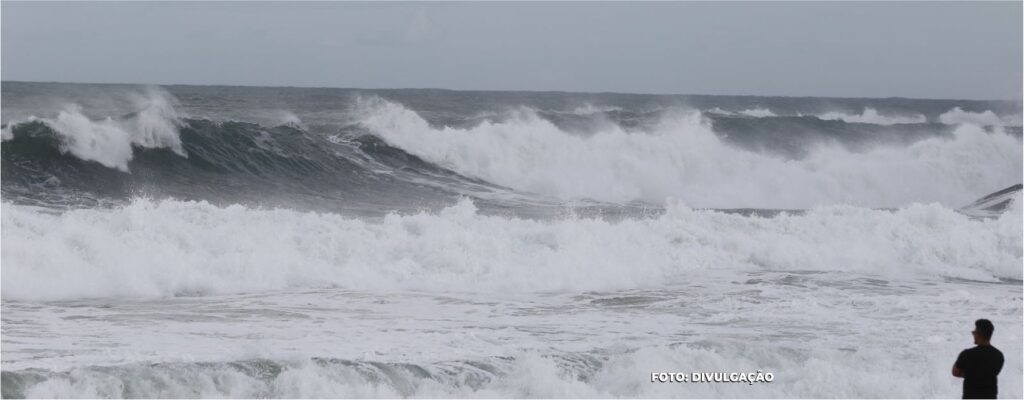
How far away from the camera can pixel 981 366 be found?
6078mm

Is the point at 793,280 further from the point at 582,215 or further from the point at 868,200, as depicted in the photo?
the point at 868,200

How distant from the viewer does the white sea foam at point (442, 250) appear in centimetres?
1273

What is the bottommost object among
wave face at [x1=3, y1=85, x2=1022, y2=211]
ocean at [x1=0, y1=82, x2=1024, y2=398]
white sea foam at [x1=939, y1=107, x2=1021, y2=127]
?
ocean at [x1=0, y1=82, x2=1024, y2=398]

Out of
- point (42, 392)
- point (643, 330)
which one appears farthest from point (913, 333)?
point (42, 392)

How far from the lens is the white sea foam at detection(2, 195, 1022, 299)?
12.7 meters

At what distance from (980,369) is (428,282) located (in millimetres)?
8239

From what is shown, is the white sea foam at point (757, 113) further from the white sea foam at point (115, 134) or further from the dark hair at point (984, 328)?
the dark hair at point (984, 328)

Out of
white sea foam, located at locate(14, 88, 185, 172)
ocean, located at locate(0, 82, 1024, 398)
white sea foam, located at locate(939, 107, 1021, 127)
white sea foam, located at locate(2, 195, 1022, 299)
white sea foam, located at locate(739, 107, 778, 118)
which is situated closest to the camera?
ocean, located at locate(0, 82, 1024, 398)

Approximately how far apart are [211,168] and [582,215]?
764 centimetres

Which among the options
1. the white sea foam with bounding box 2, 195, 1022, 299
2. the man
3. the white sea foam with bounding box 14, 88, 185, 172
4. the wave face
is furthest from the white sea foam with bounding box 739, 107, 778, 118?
the man

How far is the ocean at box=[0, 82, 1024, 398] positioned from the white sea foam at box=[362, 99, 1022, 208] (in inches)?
33.2

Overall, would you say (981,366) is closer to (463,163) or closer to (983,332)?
(983,332)

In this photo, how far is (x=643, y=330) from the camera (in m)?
11.1

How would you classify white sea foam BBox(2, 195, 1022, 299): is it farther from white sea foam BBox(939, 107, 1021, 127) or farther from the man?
white sea foam BBox(939, 107, 1021, 127)
